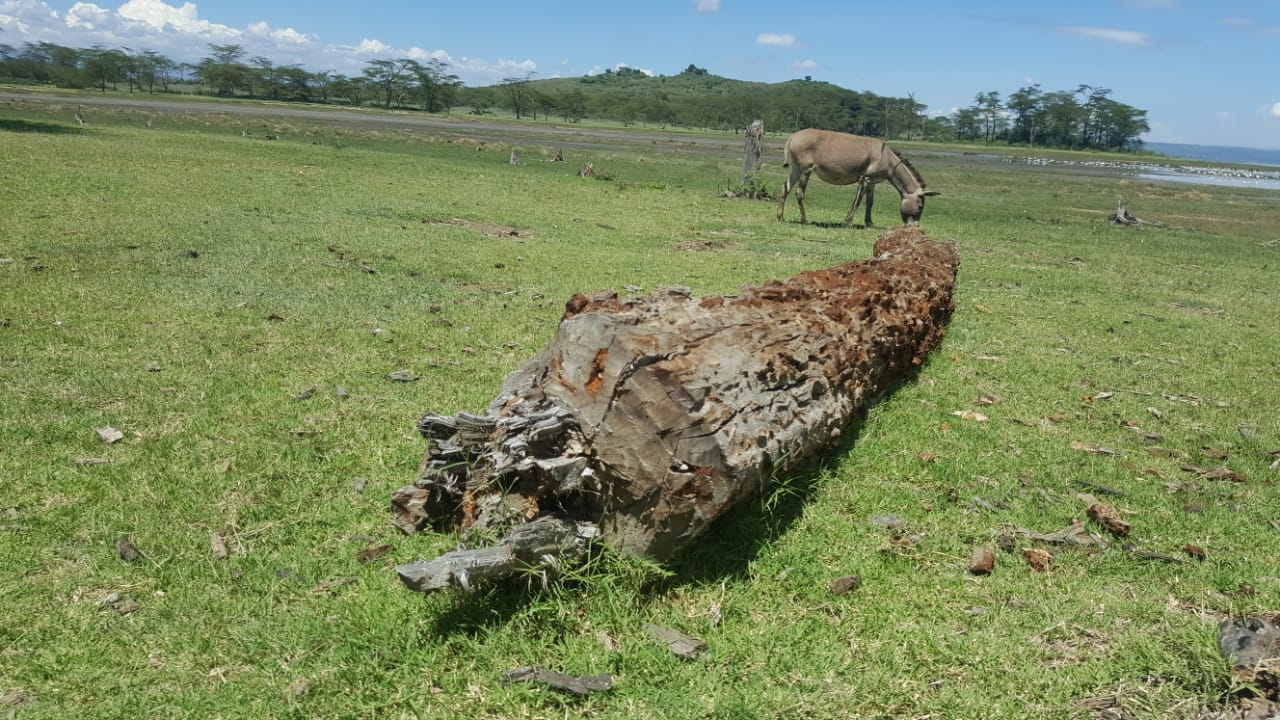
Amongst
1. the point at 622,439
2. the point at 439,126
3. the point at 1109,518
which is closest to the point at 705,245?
the point at 1109,518

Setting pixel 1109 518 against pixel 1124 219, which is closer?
pixel 1109 518

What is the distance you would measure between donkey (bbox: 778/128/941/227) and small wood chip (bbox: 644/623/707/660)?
56.2ft

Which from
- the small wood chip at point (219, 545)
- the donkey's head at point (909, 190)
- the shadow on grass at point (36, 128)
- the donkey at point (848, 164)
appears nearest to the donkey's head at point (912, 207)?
the donkey's head at point (909, 190)

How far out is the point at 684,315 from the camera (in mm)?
5004

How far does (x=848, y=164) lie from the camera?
67.2 ft

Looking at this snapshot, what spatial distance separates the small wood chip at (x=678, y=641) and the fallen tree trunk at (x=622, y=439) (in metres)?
0.41

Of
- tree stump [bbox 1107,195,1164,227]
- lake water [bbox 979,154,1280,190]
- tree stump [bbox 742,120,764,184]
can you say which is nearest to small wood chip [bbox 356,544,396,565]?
tree stump [bbox 742,120,764,184]

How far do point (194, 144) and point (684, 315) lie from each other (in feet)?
87.7

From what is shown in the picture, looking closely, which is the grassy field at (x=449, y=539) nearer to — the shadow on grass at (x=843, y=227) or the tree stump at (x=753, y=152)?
the shadow on grass at (x=843, y=227)

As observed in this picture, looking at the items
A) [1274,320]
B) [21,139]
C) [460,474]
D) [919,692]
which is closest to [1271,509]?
[919,692]

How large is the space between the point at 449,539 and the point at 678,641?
145 centimetres

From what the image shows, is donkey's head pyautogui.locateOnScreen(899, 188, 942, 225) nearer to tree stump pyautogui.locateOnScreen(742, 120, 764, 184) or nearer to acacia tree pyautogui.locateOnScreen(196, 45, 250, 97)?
tree stump pyautogui.locateOnScreen(742, 120, 764, 184)

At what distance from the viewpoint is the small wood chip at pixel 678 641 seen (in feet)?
12.0

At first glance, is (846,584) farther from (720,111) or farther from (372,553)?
(720,111)
